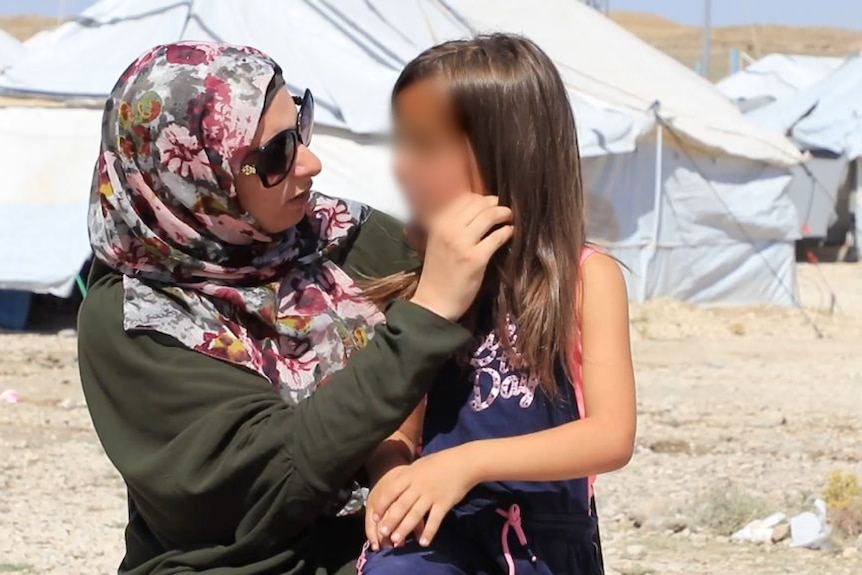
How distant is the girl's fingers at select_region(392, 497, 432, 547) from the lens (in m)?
1.99

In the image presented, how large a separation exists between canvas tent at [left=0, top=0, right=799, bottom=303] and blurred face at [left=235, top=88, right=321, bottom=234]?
8869mm

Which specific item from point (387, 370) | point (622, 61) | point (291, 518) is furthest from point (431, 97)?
point (622, 61)

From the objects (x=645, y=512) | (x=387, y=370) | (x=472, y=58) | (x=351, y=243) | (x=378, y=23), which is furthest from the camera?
→ (x=378, y=23)

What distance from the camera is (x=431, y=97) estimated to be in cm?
212

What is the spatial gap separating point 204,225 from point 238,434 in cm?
34

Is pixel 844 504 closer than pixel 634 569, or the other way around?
pixel 634 569

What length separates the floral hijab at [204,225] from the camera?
7.22 feet

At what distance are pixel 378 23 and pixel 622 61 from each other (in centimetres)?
298

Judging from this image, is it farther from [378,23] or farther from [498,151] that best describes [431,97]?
[378,23]

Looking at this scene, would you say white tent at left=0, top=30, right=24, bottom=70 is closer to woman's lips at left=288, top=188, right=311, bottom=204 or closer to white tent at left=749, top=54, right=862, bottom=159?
white tent at left=749, top=54, right=862, bottom=159

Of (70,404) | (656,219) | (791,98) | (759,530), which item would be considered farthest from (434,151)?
(791,98)

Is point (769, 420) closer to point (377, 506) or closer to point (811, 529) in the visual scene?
point (811, 529)

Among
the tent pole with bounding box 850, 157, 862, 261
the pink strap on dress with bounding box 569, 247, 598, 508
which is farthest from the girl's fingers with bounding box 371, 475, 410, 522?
the tent pole with bounding box 850, 157, 862, 261

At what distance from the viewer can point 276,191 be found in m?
2.21
